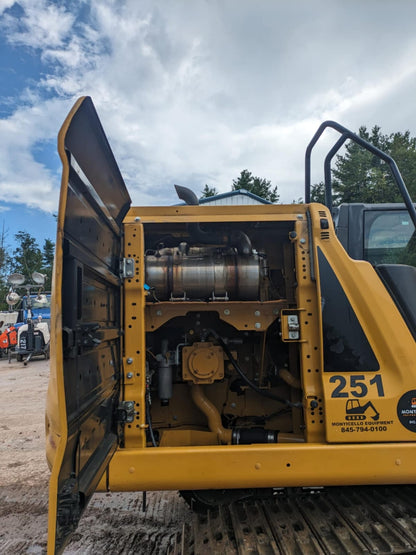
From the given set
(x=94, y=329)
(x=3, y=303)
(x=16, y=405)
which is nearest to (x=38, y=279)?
(x=16, y=405)

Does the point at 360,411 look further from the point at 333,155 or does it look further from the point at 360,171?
the point at 360,171

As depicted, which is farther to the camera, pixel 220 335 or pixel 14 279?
pixel 14 279

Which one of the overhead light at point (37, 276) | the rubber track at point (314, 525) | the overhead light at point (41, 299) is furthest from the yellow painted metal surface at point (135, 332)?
the overhead light at point (41, 299)

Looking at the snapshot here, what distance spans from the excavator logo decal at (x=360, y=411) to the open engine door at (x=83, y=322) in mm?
1450

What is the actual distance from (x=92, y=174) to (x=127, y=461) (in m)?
1.66

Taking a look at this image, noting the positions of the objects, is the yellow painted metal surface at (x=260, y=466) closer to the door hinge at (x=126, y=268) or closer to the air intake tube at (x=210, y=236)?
the door hinge at (x=126, y=268)

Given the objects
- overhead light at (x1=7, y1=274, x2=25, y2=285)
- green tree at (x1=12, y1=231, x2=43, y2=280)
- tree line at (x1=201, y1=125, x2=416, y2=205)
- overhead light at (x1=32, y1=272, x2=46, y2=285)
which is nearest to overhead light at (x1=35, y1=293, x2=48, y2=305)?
overhead light at (x1=7, y1=274, x2=25, y2=285)

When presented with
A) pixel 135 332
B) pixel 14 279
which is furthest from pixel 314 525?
pixel 14 279

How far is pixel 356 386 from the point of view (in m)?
2.53

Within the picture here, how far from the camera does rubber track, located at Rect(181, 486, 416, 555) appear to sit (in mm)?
2305

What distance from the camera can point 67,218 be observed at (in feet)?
5.75

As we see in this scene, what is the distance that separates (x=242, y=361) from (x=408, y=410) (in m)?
1.22

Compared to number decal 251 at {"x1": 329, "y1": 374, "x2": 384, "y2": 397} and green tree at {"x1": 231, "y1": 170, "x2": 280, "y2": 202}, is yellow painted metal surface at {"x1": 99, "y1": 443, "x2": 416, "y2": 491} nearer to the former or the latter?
number decal 251 at {"x1": 329, "y1": 374, "x2": 384, "y2": 397}

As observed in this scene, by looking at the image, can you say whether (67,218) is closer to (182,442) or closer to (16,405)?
(182,442)
